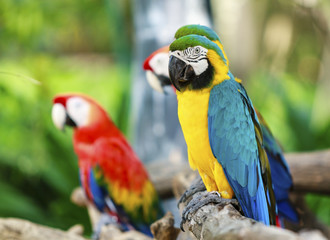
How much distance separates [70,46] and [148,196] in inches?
211

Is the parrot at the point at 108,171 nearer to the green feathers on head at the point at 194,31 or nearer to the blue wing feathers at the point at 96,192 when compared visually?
the blue wing feathers at the point at 96,192

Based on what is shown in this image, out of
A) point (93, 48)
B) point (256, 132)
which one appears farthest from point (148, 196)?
point (93, 48)

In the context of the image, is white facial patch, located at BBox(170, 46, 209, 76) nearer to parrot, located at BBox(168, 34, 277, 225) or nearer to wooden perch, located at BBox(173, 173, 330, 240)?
parrot, located at BBox(168, 34, 277, 225)

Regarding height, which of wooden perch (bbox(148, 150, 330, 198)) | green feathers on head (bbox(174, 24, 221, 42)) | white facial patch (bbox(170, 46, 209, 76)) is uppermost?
green feathers on head (bbox(174, 24, 221, 42))

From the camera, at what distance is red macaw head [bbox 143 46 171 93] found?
47.7 inches

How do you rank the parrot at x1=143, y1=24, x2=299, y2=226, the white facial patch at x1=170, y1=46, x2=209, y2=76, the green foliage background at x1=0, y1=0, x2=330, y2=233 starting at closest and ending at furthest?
the white facial patch at x1=170, y1=46, x2=209, y2=76, the parrot at x1=143, y1=24, x2=299, y2=226, the green foliage background at x1=0, y1=0, x2=330, y2=233

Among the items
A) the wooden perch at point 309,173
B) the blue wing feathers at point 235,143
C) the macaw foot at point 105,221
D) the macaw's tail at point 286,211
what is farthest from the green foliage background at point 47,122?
the blue wing feathers at point 235,143

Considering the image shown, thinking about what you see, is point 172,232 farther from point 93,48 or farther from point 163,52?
point 93,48

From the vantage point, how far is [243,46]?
3.47 metres

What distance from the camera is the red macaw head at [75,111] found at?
1418 mm

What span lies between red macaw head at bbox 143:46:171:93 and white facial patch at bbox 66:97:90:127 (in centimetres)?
31

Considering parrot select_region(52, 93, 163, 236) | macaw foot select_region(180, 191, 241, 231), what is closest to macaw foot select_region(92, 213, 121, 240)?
parrot select_region(52, 93, 163, 236)

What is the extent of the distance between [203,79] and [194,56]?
0.06 metres

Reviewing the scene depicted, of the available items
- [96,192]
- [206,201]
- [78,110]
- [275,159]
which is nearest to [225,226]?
[206,201]
